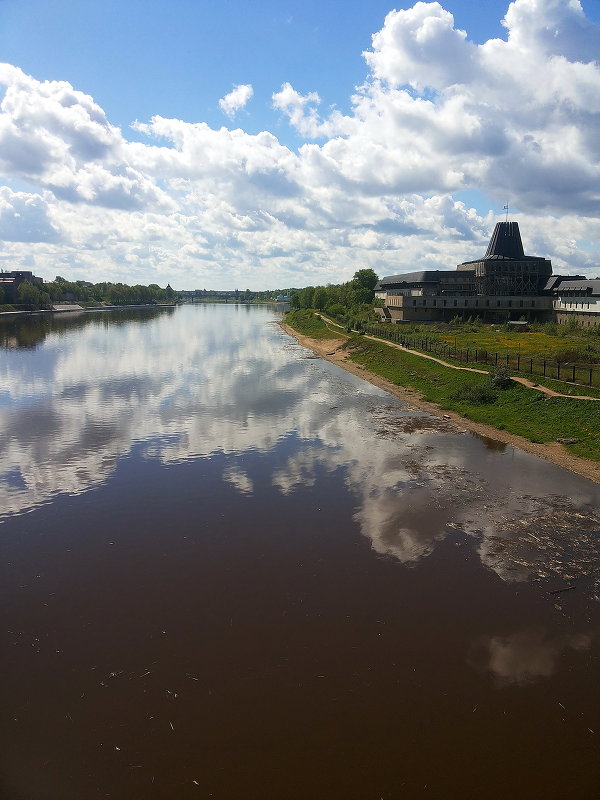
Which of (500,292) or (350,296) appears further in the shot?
(350,296)

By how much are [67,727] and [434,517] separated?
15325mm

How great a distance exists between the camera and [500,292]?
118 m

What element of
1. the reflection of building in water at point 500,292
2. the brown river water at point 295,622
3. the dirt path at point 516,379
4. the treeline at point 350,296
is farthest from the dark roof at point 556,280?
the brown river water at point 295,622

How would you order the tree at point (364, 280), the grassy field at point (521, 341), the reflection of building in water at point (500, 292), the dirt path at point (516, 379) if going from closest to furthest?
1. the dirt path at point (516, 379)
2. the grassy field at point (521, 341)
3. the reflection of building in water at point (500, 292)
4. the tree at point (364, 280)

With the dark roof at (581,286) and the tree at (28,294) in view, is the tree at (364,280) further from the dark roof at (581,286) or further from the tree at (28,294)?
the tree at (28,294)

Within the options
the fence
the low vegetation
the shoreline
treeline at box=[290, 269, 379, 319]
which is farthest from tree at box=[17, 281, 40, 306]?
the fence

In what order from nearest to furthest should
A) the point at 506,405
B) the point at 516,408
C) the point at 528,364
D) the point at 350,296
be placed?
the point at 516,408, the point at 506,405, the point at 528,364, the point at 350,296

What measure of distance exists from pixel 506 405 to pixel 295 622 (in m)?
28.9

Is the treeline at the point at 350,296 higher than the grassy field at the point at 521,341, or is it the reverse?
the treeline at the point at 350,296

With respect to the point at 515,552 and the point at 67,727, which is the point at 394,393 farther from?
the point at 67,727

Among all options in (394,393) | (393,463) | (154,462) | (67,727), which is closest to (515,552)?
(393,463)

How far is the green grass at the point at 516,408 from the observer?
104 feet

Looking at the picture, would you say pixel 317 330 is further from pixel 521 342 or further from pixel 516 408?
pixel 516 408

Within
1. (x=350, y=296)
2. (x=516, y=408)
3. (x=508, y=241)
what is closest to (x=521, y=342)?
(x=516, y=408)
